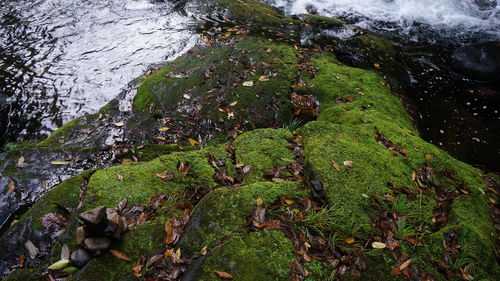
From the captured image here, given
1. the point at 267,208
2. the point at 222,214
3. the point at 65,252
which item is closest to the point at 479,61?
the point at 267,208

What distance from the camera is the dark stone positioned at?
33.0 ft

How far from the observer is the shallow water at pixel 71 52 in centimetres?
826

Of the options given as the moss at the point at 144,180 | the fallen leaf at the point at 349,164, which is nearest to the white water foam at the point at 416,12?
the fallen leaf at the point at 349,164

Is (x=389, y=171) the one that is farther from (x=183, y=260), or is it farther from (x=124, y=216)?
(x=124, y=216)

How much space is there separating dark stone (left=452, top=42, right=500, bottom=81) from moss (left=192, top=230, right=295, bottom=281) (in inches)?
409

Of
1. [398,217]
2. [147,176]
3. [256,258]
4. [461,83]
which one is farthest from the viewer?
[461,83]

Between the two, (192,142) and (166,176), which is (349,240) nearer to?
(166,176)

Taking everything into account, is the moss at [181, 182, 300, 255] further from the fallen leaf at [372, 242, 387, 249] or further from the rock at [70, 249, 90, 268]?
the fallen leaf at [372, 242, 387, 249]

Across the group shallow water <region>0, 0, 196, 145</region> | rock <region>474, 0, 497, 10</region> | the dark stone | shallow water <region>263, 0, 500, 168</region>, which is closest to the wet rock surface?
shallow water <region>0, 0, 196, 145</region>

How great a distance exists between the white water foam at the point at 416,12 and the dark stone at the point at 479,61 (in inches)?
89.4

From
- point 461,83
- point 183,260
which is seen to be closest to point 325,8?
point 461,83

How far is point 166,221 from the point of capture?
3.36m

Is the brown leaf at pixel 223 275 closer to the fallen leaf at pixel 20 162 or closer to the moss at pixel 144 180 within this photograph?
the moss at pixel 144 180

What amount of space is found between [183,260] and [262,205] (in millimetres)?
999
